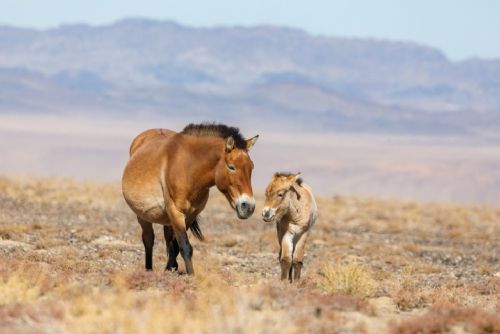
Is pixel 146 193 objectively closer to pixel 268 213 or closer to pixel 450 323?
pixel 268 213

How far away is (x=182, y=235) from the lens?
44.7 ft

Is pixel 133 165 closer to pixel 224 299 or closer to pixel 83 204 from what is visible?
pixel 224 299

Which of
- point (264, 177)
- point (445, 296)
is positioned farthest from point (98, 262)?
point (264, 177)

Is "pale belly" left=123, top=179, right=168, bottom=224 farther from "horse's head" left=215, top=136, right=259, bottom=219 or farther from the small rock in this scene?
the small rock

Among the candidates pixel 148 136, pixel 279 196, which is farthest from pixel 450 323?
pixel 148 136

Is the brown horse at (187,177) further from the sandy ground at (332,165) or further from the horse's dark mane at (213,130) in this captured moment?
the sandy ground at (332,165)

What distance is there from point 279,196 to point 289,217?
13.5 inches

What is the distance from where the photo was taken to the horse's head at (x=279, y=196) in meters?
14.4

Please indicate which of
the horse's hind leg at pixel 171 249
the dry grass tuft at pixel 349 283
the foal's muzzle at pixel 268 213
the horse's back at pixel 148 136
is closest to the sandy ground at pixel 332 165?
the horse's back at pixel 148 136

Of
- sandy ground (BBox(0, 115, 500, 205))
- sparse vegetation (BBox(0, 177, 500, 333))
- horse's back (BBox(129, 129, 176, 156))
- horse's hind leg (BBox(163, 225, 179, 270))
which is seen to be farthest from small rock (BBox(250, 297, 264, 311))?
sandy ground (BBox(0, 115, 500, 205))

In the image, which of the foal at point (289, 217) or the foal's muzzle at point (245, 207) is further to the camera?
the foal at point (289, 217)

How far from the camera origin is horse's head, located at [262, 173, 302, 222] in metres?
14.4

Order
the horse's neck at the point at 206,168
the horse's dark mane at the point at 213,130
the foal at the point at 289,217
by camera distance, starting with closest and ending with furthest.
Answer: the horse's neck at the point at 206,168, the horse's dark mane at the point at 213,130, the foal at the point at 289,217

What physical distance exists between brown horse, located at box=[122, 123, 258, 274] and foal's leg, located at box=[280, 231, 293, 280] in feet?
4.38
